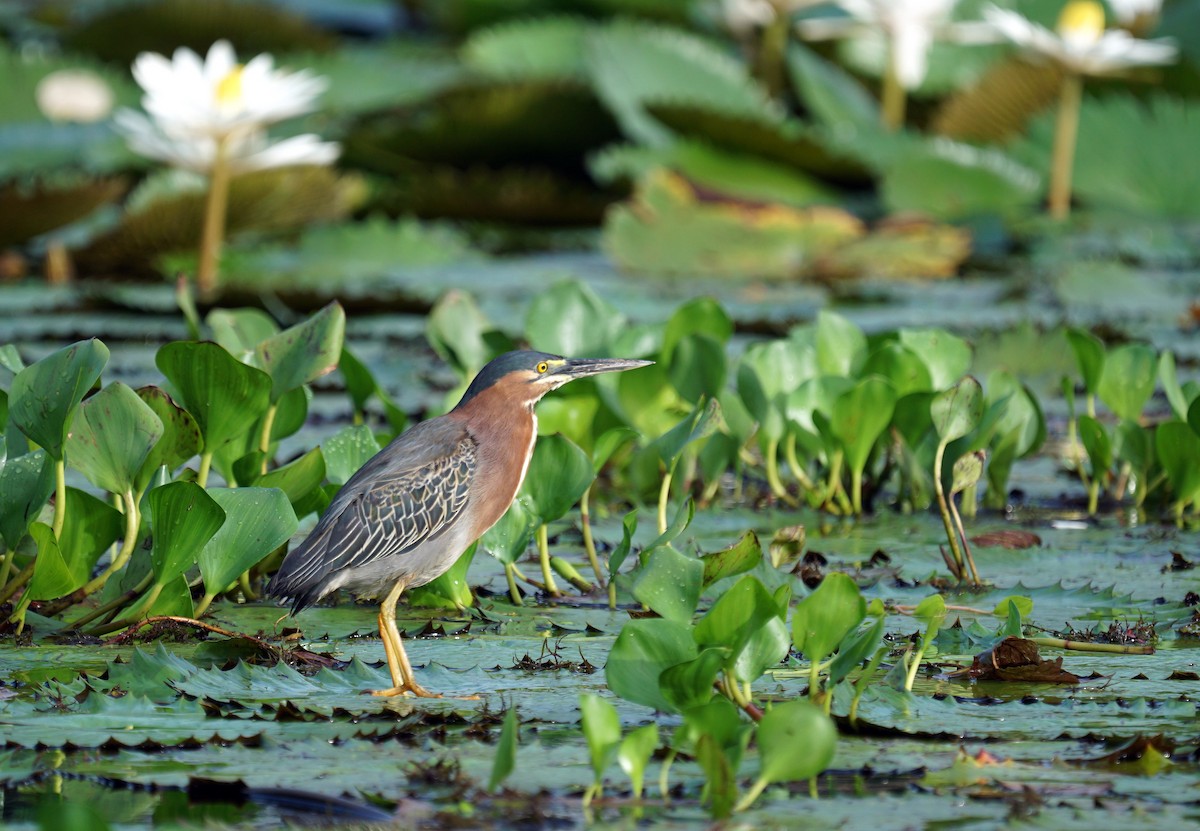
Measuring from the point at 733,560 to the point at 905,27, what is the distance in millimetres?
5963

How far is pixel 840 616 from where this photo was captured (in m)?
2.54

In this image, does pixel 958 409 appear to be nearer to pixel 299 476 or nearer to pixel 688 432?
pixel 688 432

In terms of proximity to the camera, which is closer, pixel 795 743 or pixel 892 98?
pixel 795 743

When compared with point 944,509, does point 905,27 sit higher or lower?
higher

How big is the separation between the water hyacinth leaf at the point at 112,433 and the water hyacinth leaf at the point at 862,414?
157 centimetres

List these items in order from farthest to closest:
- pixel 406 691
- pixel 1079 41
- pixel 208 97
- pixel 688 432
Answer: pixel 1079 41 → pixel 208 97 → pixel 688 432 → pixel 406 691

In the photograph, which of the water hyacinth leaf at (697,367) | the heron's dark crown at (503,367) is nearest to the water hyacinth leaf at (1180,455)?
the water hyacinth leaf at (697,367)

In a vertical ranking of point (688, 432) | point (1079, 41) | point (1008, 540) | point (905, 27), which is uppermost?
point (905, 27)

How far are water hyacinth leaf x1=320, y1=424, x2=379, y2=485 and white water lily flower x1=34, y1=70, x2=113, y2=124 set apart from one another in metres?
5.64

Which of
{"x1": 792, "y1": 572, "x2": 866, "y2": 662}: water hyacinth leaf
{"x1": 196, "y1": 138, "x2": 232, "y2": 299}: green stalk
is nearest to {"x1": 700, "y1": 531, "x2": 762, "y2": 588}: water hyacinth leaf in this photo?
{"x1": 792, "y1": 572, "x2": 866, "y2": 662}: water hyacinth leaf

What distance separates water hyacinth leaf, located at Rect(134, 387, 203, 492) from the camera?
3.20 meters

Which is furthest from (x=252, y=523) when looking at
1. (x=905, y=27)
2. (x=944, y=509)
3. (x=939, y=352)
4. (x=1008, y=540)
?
(x=905, y=27)

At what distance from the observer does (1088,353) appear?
4215mm

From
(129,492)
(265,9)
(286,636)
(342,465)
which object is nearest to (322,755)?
(286,636)
